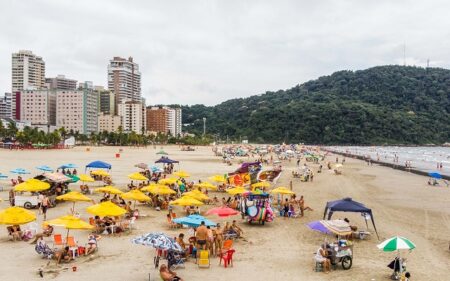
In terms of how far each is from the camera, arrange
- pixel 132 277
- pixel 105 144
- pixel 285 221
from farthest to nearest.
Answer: pixel 105 144 < pixel 285 221 < pixel 132 277

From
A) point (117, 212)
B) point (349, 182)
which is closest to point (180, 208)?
point (117, 212)

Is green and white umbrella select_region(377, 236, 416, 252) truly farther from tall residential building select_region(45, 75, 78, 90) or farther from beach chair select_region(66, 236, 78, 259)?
tall residential building select_region(45, 75, 78, 90)

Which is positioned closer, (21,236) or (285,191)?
(21,236)

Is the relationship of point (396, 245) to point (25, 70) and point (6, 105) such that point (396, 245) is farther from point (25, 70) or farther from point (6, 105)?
point (6, 105)

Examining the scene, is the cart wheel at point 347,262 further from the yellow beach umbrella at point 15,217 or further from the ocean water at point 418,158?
the ocean water at point 418,158

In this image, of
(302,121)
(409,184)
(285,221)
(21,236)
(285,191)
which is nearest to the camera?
(21,236)

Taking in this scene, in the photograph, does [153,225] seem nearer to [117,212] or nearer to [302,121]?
[117,212]
